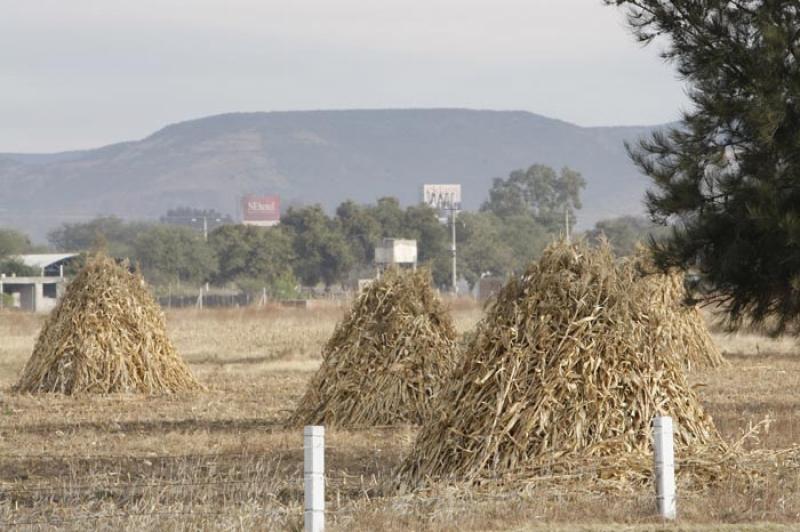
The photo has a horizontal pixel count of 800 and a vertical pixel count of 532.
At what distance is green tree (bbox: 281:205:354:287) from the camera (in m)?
130

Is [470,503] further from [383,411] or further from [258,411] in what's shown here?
[258,411]

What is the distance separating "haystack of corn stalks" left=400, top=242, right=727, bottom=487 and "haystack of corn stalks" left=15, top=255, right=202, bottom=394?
12041 mm

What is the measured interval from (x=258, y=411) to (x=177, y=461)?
22.0ft

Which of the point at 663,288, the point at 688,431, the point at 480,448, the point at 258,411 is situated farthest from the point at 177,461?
the point at 663,288

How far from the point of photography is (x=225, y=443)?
1822 centimetres

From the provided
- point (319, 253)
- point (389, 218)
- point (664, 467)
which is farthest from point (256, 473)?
point (389, 218)

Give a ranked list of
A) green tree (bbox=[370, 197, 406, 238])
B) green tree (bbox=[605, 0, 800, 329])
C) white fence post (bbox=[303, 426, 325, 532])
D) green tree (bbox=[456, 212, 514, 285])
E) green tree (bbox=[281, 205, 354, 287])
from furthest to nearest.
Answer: green tree (bbox=[456, 212, 514, 285])
green tree (bbox=[370, 197, 406, 238])
green tree (bbox=[281, 205, 354, 287])
green tree (bbox=[605, 0, 800, 329])
white fence post (bbox=[303, 426, 325, 532])

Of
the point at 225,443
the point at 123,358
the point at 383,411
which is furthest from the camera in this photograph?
the point at 123,358

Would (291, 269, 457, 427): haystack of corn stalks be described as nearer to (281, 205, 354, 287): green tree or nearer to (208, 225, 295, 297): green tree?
(208, 225, 295, 297): green tree

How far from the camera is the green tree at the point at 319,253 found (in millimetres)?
129625

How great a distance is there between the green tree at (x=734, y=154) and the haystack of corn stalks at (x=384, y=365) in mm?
4189

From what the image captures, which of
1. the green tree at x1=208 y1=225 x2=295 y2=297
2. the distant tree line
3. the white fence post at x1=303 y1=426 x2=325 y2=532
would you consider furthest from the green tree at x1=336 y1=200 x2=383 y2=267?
the white fence post at x1=303 y1=426 x2=325 y2=532

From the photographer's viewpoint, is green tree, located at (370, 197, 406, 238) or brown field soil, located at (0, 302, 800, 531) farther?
green tree, located at (370, 197, 406, 238)

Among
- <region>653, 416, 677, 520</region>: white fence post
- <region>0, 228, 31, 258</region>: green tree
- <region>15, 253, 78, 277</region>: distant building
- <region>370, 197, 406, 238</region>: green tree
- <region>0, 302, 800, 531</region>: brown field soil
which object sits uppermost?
<region>370, 197, 406, 238</region>: green tree
